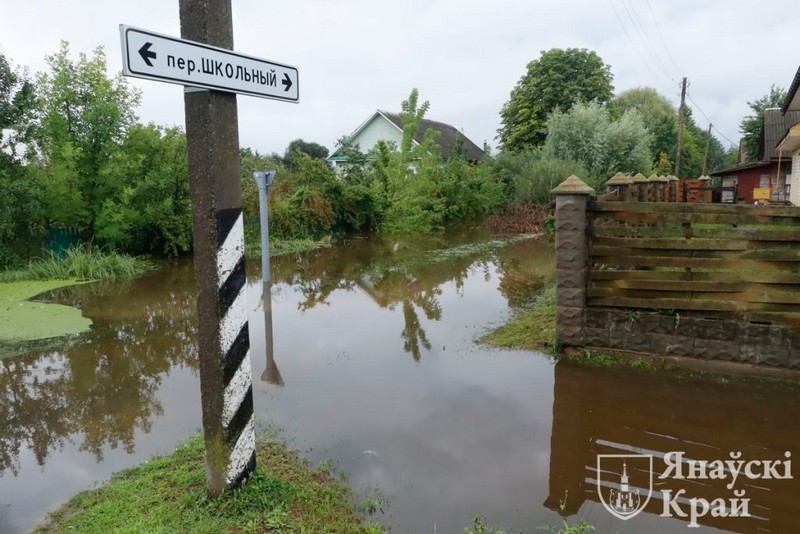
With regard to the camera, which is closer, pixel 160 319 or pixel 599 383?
pixel 599 383

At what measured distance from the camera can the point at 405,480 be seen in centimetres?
371

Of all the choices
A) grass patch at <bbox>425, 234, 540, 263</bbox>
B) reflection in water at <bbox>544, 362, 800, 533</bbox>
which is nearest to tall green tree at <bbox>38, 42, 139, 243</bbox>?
grass patch at <bbox>425, 234, 540, 263</bbox>

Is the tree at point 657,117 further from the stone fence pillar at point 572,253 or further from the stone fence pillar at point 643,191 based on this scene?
the stone fence pillar at point 572,253

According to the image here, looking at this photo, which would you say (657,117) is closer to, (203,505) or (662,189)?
(662,189)

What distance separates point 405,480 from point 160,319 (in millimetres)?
6245

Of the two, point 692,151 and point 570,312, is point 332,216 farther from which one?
point 692,151

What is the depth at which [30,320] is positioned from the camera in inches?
326

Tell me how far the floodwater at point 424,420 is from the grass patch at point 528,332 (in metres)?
0.22

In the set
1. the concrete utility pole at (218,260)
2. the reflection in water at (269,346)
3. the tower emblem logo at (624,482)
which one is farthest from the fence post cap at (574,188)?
the concrete utility pole at (218,260)

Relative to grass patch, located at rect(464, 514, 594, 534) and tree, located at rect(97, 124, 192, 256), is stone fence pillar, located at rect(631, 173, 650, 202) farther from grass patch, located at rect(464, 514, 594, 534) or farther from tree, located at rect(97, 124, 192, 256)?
tree, located at rect(97, 124, 192, 256)

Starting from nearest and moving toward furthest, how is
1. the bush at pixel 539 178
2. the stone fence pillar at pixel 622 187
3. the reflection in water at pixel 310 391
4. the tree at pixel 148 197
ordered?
the reflection in water at pixel 310 391
the stone fence pillar at pixel 622 187
the tree at pixel 148 197
the bush at pixel 539 178

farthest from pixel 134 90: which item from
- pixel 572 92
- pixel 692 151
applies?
pixel 692 151

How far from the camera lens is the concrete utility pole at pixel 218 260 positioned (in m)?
2.96

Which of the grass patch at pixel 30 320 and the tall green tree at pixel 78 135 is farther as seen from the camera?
the tall green tree at pixel 78 135
